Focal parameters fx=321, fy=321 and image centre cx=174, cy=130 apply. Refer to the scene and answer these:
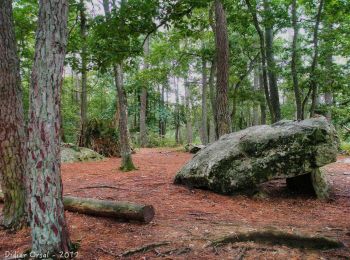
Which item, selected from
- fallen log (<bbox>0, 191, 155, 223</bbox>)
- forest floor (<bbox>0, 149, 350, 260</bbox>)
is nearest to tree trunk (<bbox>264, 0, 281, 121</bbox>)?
forest floor (<bbox>0, 149, 350, 260</bbox>)

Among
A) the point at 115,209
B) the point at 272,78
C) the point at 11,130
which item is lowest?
the point at 115,209

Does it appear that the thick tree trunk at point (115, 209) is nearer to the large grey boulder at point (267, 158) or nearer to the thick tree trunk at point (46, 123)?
the thick tree trunk at point (46, 123)

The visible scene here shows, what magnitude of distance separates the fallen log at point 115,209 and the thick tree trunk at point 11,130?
2.72ft

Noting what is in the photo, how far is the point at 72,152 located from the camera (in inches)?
458

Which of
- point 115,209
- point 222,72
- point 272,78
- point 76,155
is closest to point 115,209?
point 115,209

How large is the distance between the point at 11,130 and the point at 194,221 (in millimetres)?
2784

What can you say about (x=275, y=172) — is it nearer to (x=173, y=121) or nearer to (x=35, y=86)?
(x=35, y=86)

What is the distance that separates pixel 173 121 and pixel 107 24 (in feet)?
79.3

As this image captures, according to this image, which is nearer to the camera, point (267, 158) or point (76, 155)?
point (267, 158)

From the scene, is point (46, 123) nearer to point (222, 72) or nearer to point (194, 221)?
point (194, 221)

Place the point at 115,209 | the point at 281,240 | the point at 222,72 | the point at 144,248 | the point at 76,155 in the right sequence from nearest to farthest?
the point at 144,248 → the point at 281,240 → the point at 115,209 → the point at 222,72 → the point at 76,155

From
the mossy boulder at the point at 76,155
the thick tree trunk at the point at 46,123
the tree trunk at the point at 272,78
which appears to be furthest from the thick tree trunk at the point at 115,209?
the tree trunk at the point at 272,78

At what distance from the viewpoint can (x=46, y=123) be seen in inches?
121

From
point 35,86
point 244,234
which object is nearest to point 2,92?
point 35,86
